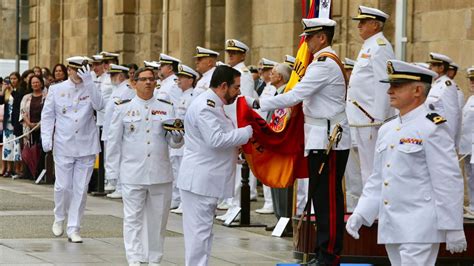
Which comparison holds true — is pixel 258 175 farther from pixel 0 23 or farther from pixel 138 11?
pixel 0 23

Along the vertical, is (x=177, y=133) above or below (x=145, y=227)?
above

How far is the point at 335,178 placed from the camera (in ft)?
37.5

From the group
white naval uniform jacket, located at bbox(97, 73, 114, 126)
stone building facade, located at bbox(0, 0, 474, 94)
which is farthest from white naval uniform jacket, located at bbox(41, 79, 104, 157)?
white naval uniform jacket, located at bbox(97, 73, 114, 126)

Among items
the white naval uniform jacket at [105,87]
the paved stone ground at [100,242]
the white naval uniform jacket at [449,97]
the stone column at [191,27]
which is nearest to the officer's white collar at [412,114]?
the paved stone ground at [100,242]

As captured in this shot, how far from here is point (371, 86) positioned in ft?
41.1

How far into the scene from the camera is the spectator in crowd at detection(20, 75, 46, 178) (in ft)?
78.7

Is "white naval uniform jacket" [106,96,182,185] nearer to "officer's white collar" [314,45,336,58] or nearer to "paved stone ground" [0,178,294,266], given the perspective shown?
"paved stone ground" [0,178,294,266]

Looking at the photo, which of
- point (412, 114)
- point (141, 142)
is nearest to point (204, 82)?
point (141, 142)

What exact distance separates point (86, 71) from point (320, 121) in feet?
14.2

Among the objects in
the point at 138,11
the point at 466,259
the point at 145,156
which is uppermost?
the point at 138,11

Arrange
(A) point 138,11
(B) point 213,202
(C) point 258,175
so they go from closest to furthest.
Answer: (B) point 213,202
(C) point 258,175
(A) point 138,11

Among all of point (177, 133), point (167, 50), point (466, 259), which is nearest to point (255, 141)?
point (177, 133)

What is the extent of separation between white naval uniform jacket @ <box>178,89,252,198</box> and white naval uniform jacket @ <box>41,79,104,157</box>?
4.04m

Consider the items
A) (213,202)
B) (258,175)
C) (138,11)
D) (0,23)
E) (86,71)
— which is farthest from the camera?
(0,23)
